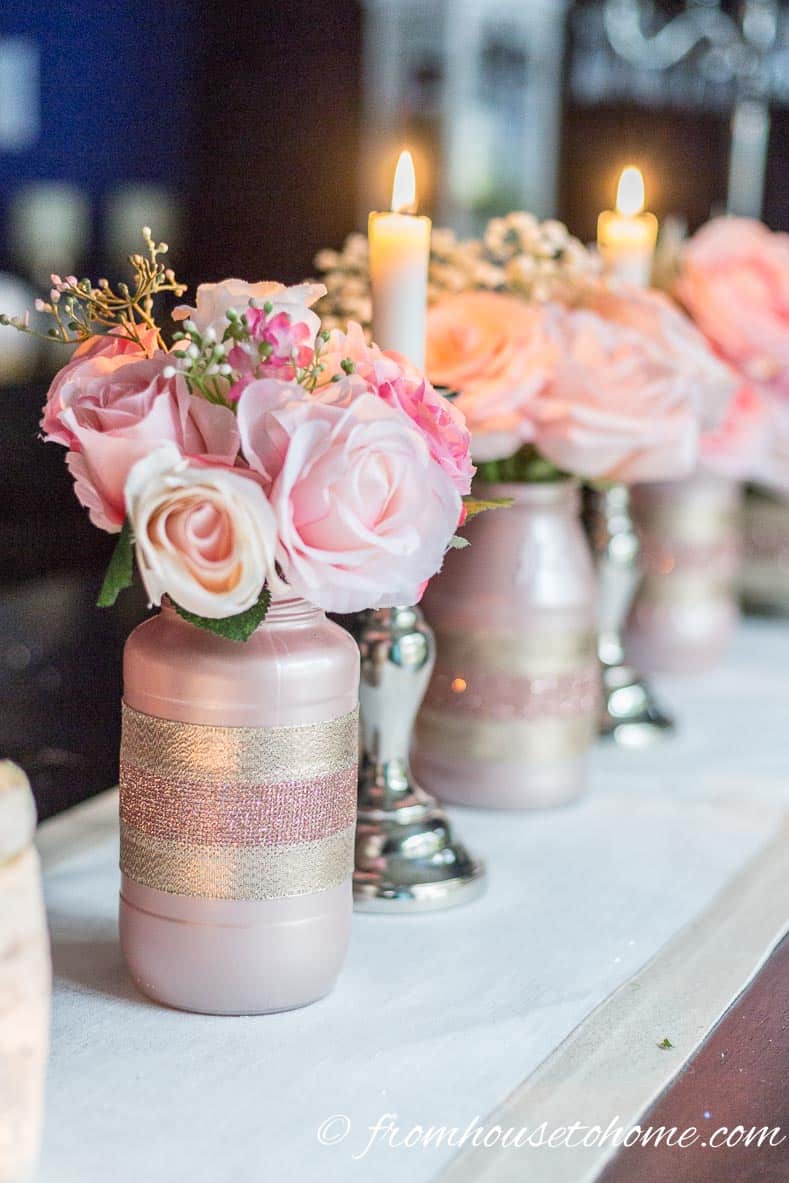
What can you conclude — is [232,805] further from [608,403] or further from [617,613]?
[617,613]

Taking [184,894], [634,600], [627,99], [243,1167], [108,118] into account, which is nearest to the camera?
[243,1167]

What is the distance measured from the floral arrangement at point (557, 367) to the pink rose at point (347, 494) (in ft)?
0.89

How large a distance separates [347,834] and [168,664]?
0.12 metres

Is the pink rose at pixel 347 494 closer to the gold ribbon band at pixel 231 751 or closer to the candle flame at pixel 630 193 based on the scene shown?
the gold ribbon band at pixel 231 751

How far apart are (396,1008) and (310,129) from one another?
1.82m

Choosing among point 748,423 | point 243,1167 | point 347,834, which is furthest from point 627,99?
point 243,1167

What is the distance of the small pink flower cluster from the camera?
1.89ft

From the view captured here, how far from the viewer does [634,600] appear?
1337mm

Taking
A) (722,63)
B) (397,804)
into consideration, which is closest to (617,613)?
(397,804)

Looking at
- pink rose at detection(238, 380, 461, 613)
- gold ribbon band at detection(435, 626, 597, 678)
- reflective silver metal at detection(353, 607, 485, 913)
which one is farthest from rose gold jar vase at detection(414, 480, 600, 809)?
pink rose at detection(238, 380, 461, 613)

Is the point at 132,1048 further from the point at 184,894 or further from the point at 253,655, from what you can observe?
the point at 253,655

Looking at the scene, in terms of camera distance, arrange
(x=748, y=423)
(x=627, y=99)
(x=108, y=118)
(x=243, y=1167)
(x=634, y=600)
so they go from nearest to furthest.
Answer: (x=243, y=1167), (x=748, y=423), (x=634, y=600), (x=627, y=99), (x=108, y=118)

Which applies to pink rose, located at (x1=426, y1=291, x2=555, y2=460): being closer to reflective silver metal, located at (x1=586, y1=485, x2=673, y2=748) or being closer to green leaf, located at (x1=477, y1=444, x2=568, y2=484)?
green leaf, located at (x1=477, y1=444, x2=568, y2=484)

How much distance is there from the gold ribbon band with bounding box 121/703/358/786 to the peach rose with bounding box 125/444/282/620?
0.09 metres
